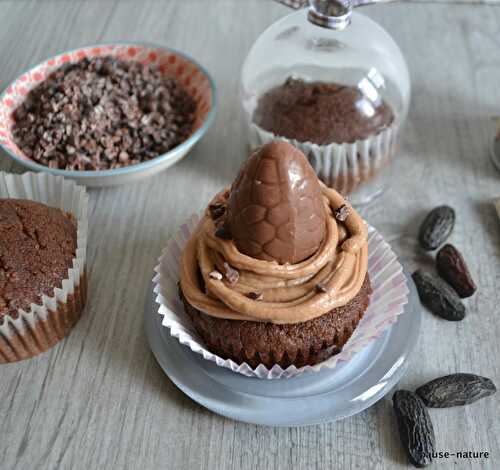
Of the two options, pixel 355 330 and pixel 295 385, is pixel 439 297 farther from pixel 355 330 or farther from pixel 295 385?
pixel 295 385

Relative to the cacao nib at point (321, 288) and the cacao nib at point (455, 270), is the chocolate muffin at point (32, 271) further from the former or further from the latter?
the cacao nib at point (455, 270)

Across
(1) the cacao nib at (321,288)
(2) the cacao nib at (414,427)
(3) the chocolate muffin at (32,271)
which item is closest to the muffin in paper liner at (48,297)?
(3) the chocolate muffin at (32,271)

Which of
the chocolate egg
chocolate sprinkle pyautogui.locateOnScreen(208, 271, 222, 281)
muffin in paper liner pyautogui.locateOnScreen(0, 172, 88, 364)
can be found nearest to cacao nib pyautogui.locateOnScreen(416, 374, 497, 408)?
the chocolate egg

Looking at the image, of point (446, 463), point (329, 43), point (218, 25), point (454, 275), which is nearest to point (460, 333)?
point (454, 275)

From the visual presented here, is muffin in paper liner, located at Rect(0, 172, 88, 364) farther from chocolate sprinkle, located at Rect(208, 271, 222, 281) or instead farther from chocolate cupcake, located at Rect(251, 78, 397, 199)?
chocolate cupcake, located at Rect(251, 78, 397, 199)

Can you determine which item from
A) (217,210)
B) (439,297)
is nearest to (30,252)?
(217,210)
